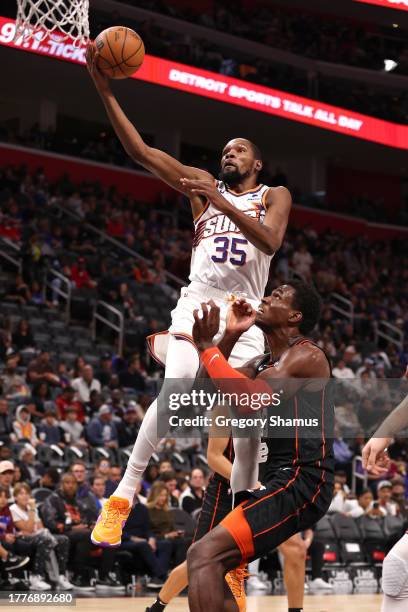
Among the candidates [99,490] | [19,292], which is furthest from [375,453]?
[19,292]

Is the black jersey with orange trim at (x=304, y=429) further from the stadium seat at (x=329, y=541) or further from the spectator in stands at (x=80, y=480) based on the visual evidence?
the stadium seat at (x=329, y=541)

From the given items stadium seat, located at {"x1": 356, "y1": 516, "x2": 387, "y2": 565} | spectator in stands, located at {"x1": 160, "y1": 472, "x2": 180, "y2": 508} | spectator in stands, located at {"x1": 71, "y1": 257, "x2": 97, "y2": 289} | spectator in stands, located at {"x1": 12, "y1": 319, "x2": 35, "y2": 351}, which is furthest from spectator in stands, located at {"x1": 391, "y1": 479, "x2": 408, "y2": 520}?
spectator in stands, located at {"x1": 71, "y1": 257, "x2": 97, "y2": 289}

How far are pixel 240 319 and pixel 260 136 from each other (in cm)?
2443

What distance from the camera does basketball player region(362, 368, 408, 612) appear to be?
18.8 feet

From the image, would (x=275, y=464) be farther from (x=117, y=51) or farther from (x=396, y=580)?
(x=117, y=51)

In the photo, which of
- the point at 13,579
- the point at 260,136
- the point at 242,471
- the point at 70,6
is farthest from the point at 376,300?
the point at 242,471

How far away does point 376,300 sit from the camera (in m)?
26.1

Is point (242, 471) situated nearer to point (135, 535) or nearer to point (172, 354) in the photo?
point (172, 354)

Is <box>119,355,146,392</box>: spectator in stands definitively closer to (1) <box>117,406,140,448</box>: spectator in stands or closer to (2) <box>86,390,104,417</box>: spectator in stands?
(1) <box>117,406,140,448</box>: spectator in stands

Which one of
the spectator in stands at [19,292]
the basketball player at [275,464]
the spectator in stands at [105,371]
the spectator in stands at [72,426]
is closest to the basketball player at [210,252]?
the basketball player at [275,464]

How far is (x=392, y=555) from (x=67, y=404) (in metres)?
9.62

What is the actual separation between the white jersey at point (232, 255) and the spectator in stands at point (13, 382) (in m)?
8.21

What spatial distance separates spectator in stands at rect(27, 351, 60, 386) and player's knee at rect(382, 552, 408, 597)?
33.1 feet

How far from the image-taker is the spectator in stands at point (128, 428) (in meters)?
15.1
